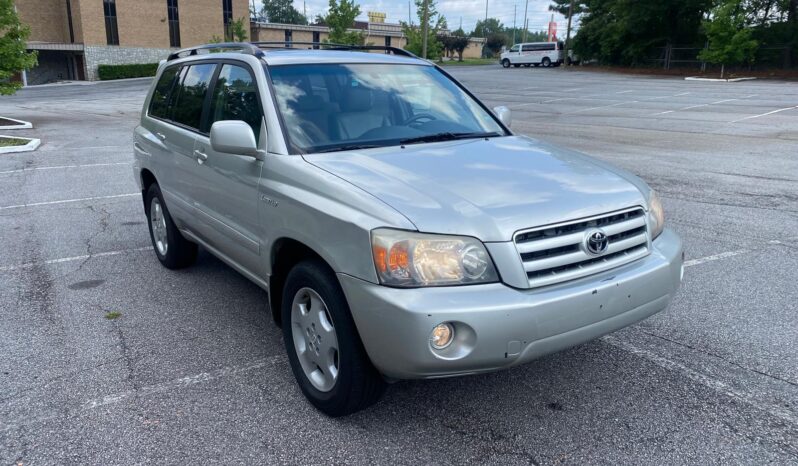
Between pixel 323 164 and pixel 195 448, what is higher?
pixel 323 164

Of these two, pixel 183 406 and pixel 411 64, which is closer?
pixel 183 406

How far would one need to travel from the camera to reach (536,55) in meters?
59.8

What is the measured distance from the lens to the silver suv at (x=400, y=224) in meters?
2.69

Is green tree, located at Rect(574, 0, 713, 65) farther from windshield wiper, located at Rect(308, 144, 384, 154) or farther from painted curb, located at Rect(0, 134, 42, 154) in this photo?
windshield wiper, located at Rect(308, 144, 384, 154)

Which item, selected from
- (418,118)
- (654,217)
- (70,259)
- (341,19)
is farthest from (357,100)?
(341,19)

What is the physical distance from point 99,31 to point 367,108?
52706mm

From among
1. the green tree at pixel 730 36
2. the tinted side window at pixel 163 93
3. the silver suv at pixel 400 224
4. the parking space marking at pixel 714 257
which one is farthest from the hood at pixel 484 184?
the green tree at pixel 730 36

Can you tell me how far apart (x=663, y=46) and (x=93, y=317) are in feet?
179

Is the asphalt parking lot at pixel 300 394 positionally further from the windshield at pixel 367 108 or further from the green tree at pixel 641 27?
the green tree at pixel 641 27

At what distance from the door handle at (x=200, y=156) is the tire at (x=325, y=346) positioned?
1422mm

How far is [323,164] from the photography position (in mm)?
3328

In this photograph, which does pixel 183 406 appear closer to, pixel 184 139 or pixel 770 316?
pixel 184 139

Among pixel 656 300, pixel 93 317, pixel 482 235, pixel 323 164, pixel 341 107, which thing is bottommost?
pixel 93 317

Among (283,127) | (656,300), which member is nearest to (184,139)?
(283,127)
